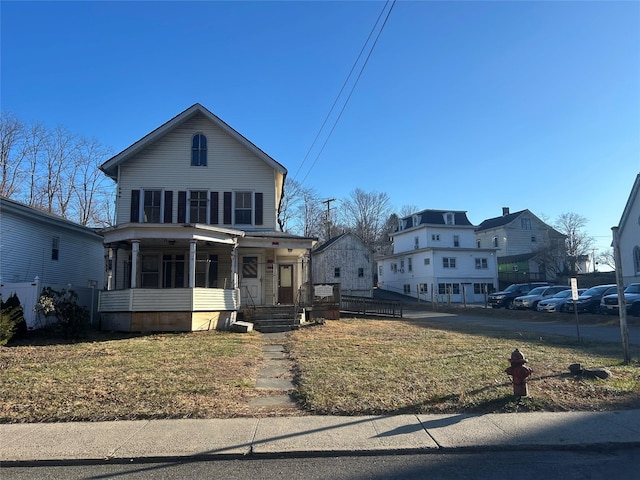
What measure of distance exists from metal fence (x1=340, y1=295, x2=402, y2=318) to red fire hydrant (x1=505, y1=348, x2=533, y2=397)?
1971 centimetres

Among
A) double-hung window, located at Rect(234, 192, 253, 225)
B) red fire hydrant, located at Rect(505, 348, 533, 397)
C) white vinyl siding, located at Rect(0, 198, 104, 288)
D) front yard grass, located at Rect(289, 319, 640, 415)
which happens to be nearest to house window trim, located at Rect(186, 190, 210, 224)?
double-hung window, located at Rect(234, 192, 253, 225)

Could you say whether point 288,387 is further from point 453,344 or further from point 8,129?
point 8,129

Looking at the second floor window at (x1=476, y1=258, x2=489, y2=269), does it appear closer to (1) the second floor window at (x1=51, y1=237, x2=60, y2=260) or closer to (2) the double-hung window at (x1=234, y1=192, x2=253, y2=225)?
(2) the double-hung window at (x1=234, y1=192, x2=253, y2=225)

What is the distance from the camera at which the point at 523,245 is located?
59.5 m

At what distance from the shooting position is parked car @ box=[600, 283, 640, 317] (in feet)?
71.7

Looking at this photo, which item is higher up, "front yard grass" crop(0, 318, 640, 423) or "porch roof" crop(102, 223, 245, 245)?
"porch roof" crop(102, 223, 245, 245)

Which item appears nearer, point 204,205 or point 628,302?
point 204,205

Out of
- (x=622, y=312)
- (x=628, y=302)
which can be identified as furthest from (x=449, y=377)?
(x=628, y=302)

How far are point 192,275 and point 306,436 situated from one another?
1173cm

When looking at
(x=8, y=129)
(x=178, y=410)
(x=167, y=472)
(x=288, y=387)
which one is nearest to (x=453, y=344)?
(x=288, y=387)

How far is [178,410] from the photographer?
263 inches

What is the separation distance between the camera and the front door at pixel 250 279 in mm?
21139

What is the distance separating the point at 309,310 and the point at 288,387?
12.3m

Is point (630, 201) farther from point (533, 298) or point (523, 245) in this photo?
point (523, 245)
